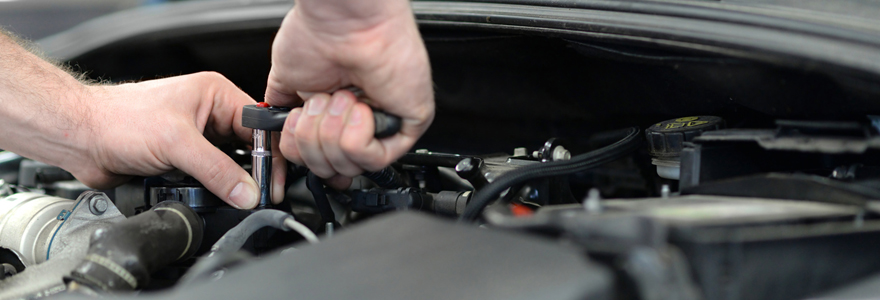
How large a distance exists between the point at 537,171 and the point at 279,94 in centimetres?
41

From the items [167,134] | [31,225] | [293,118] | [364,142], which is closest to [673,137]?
[364,142]

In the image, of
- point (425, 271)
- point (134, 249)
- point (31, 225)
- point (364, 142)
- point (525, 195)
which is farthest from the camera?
point (525, 195)

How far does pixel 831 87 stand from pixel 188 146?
2.75 ft

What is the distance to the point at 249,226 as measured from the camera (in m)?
0.66

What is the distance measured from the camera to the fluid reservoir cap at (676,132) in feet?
2.26

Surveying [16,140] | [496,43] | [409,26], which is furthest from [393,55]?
[16,140]

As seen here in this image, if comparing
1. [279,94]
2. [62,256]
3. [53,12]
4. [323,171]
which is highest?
[53,12]

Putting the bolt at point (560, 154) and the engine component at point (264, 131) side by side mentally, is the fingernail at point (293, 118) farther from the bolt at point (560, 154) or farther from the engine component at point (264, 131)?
the bolt at point (560, 154)

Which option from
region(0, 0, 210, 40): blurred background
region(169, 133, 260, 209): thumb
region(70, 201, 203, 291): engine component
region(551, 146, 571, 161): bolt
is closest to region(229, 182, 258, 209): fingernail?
region(169, 133, 260, 209): thumb

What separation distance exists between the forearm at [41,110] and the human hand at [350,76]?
0.41 metres

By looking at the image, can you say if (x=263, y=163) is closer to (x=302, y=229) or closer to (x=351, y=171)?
(x=351, y=171)

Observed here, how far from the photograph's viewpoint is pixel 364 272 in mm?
→ 377

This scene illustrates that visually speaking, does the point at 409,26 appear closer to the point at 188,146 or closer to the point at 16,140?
the point at 188,146

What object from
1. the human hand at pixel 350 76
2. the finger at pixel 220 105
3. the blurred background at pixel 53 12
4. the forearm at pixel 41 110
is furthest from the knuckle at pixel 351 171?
the blurred background at pixel 53 12
